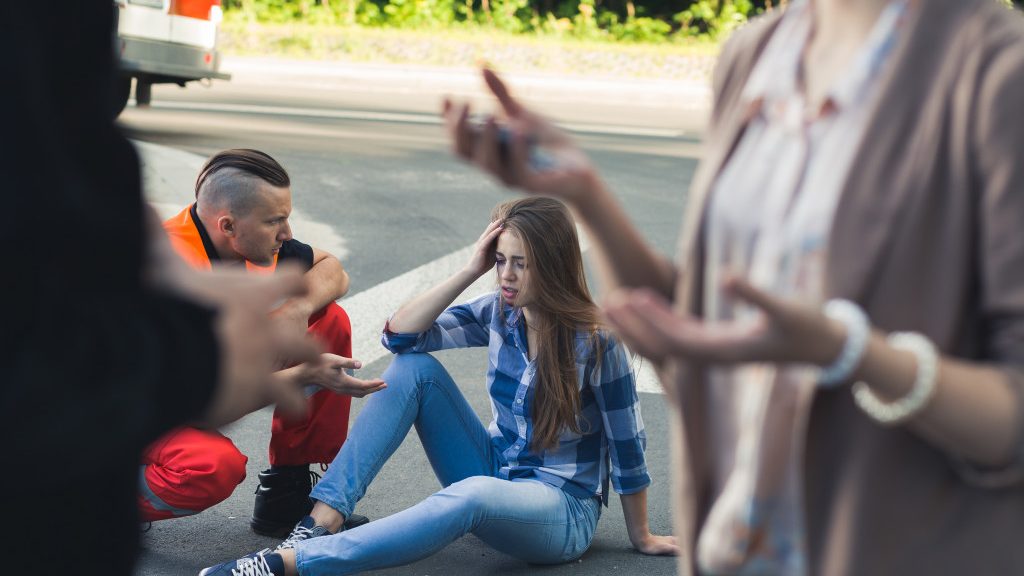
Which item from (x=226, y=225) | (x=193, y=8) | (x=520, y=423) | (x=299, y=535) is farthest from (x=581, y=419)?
(x=193, y=8)

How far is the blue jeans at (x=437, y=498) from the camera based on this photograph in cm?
337

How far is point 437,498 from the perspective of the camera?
3463 mm

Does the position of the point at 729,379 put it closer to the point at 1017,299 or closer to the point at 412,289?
the point at 1017,299

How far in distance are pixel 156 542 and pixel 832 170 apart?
2936 mm

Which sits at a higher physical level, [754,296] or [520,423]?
[754,296]

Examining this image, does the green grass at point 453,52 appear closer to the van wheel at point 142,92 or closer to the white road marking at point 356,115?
the white road marking at point 356,115

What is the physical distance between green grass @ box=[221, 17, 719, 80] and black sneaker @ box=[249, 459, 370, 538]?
1635 cm

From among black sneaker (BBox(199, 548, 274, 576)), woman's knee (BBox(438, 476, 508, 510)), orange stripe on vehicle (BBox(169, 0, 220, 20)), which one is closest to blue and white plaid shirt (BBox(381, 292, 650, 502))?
woman's knee (BBox(438, 476, 508, 510))

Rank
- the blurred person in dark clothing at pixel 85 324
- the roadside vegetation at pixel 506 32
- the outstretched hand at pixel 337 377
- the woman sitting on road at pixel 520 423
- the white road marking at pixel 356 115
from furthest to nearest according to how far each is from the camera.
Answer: the roadside vegetation at pixel 506 32 → the white road marking at pixel 356 115 → the woman sitting on road at pixel 520 423 → the outstretched hand at pixel 337 377 → the blurred person in dark clothing at pixel 85 324

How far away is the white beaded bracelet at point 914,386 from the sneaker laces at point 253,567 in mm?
2349

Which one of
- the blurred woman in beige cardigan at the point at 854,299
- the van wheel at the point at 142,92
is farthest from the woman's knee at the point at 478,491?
the van wheel at the point at 142,92

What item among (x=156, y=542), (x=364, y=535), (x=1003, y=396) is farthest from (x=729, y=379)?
(x=156, y=542)

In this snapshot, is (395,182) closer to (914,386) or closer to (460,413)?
(460,413)

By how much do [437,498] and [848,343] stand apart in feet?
7.71
